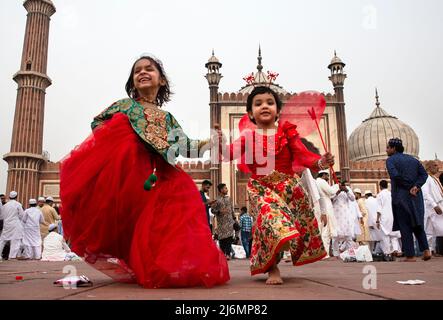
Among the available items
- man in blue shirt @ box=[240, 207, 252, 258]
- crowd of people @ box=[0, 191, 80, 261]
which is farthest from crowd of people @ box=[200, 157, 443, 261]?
crowd of people @ box=[0, 191, 80, 261]

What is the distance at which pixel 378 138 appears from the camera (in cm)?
2400

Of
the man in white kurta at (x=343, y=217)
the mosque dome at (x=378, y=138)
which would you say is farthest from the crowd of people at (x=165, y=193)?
the mosque dome at (x=378, y=138)

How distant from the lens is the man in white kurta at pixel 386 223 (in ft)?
22.1

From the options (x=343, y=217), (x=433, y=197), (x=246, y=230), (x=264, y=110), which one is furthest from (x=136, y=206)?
(x=246, y=230)

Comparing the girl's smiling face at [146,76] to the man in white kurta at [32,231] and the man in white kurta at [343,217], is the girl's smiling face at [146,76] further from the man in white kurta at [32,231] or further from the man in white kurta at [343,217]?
the man in white kurta at [32,231]

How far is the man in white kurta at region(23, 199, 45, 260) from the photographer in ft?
29.4

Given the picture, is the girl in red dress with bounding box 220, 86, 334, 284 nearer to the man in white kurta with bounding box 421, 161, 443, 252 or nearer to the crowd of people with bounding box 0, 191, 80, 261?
the man in white kurta with bounding box 421, 161, 443, 252

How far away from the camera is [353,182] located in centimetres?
1825

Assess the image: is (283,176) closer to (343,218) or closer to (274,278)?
(274,278)

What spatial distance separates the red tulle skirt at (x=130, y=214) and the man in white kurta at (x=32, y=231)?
25.4 feet

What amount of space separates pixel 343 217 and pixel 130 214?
17.7 ft

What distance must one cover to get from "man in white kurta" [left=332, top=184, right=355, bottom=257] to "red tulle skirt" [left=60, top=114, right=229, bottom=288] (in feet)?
16.5
